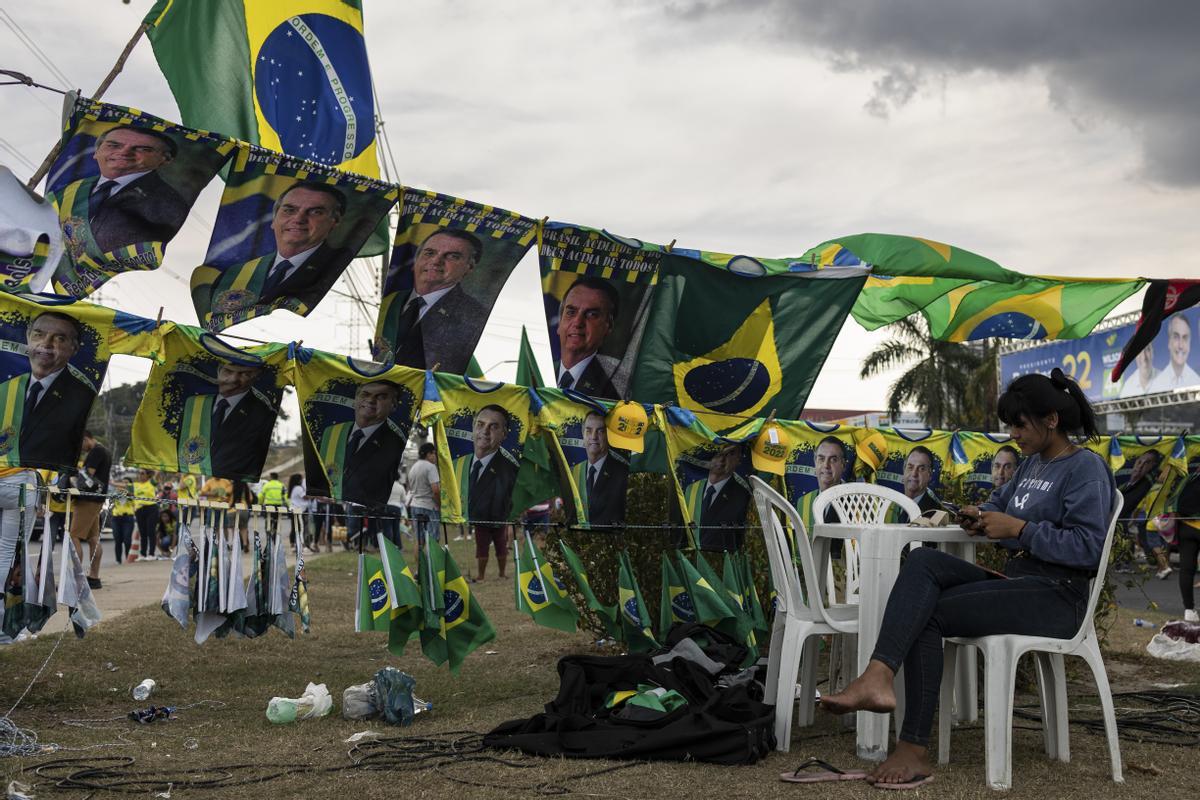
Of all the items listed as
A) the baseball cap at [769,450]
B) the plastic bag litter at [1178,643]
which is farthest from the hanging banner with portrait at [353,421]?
the plastic bag litter at [1178,643]

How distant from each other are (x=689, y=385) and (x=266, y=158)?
9.47 feet

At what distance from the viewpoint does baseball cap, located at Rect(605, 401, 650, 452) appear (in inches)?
241

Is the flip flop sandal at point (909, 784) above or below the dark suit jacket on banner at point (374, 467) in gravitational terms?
below

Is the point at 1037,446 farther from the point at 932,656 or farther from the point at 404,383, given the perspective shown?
the point at 404,383

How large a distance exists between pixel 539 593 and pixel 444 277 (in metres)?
1.79

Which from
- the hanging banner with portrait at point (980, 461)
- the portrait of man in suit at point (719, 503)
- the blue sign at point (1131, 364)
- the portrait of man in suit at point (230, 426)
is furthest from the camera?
the blue sign at point (1131, 364)

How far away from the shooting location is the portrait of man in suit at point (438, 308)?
5895 mm

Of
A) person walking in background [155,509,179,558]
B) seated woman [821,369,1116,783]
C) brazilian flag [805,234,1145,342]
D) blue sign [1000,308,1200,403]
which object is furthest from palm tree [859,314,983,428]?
seated woman [821,369,1116,783]

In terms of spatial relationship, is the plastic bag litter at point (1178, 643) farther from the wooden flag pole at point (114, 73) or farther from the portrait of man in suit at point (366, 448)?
the wooden flag pole at point (114, 73)

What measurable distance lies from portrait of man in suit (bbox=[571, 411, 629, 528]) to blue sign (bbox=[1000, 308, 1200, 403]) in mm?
14768

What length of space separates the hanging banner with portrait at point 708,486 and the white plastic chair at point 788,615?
140 cm

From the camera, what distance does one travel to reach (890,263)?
6.86 meters

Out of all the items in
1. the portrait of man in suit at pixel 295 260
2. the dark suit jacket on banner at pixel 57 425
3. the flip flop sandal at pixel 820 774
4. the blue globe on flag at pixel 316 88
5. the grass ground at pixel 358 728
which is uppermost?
the blue globe on flag at pixel 316 88

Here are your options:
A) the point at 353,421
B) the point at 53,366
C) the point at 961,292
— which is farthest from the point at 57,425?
the point at 961,292
